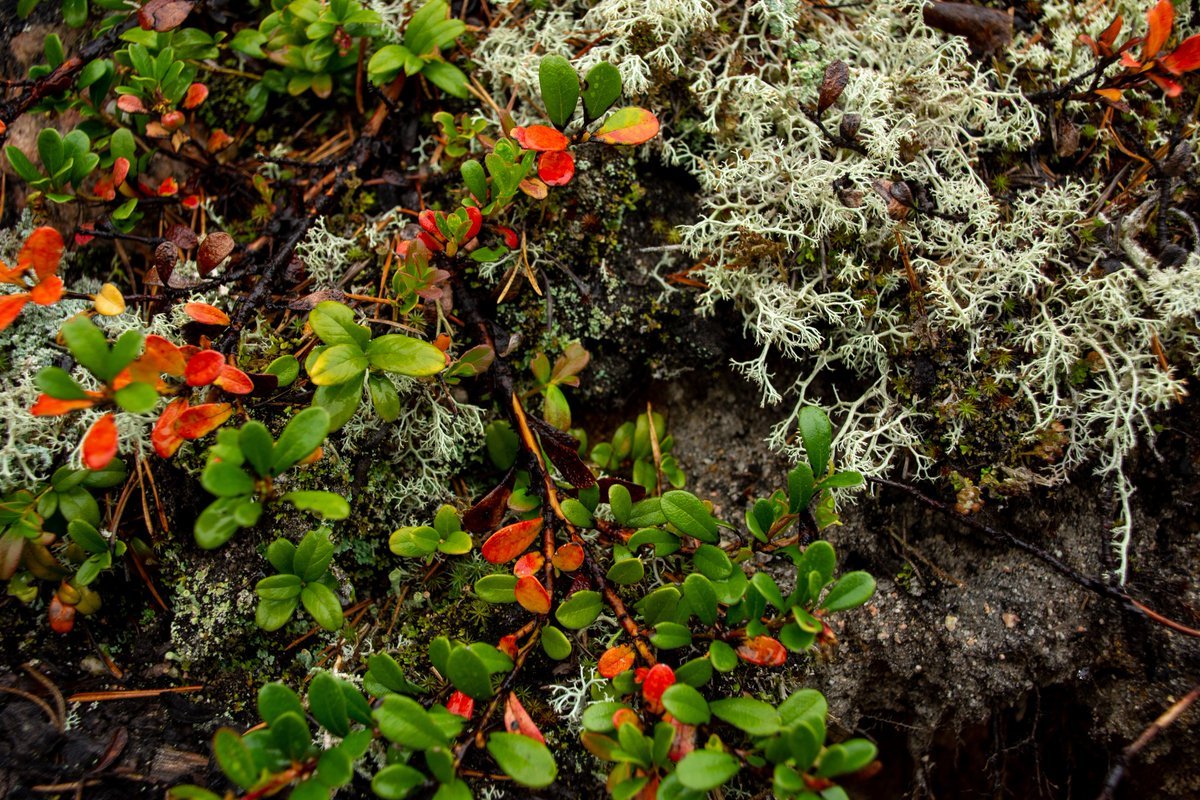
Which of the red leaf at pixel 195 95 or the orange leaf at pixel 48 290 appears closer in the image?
the orange leaf at pixel 48 290

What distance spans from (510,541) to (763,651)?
28.7 inches

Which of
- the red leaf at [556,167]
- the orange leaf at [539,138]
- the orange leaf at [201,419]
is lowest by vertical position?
the orange leaf at [201,419]

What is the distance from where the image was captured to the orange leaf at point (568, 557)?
2002 mm

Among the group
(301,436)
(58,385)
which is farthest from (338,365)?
(58,385)

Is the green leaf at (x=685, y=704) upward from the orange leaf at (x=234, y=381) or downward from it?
downward

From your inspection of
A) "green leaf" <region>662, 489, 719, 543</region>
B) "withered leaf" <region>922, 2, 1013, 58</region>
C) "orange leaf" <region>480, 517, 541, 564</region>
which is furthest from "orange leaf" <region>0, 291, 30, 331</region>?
"withered leaf" <region>922, 2, 1013, 58</region>

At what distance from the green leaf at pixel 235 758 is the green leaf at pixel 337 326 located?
37.5 inches

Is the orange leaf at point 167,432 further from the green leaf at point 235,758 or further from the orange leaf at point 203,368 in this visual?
the green leaf at point 235,758

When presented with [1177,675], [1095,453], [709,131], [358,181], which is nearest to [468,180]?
[358,181]

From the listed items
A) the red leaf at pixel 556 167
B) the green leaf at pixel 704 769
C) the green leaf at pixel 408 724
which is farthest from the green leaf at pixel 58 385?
the green leaf at pixel 704 769

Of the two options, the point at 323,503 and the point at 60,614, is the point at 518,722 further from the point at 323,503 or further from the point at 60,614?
the point at 60,614

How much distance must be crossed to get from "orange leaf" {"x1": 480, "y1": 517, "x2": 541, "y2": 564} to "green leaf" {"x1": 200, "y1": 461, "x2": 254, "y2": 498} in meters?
0.62

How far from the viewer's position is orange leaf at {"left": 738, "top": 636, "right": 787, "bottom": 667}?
1.85m

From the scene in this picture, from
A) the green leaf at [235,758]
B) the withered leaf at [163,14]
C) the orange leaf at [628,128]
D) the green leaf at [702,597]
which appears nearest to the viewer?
the green leaf at [235,758]
